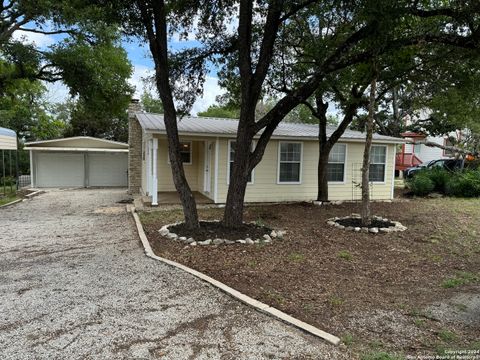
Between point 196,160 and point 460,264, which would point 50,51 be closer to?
point 196,160

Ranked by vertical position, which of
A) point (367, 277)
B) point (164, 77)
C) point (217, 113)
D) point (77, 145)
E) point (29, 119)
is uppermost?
point (217, 113)

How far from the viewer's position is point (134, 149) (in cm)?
1462

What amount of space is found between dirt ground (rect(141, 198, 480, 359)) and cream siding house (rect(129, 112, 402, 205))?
9.99 feet

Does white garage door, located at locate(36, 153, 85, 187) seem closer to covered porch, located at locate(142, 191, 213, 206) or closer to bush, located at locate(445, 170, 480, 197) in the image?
covered porch, located at locate(142, 191, 213, 206)

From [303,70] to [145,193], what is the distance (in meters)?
7.33

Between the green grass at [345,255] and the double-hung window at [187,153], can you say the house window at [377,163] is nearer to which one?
the double-hung window at [187,153]

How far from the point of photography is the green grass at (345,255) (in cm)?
585

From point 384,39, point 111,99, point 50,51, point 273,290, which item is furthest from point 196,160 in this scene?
point 273,290

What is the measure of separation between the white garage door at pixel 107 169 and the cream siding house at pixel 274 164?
5986 mm

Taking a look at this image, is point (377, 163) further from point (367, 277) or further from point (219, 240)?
point (367, 277)

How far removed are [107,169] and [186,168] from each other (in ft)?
24.7

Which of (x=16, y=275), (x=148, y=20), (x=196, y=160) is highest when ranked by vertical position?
(x=148, y=20)

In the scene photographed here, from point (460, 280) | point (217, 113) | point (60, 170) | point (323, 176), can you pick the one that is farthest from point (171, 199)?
point (217, 113)

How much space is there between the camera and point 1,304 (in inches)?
150
